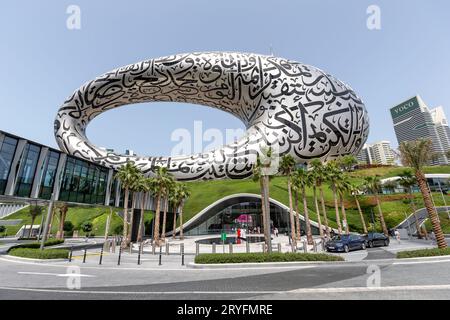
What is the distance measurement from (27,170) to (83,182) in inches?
307

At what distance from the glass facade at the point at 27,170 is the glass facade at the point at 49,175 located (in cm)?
120

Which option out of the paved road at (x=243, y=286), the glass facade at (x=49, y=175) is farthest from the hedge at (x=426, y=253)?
the glass facade at (x=49, y=175)

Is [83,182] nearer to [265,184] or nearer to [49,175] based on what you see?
[49,175]

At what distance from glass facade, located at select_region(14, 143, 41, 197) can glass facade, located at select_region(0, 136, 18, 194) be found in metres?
0.99

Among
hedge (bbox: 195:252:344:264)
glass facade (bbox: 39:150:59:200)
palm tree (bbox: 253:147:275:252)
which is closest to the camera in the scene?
hedge (bbox: 195:252:344:264)

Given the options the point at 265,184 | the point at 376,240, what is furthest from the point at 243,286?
the point at 376,240

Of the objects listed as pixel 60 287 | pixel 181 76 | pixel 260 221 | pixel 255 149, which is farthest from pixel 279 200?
pixel 60 287

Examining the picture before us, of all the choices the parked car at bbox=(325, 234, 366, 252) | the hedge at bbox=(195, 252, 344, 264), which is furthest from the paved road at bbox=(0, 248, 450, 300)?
the parked car at bbox=(325, 234, 366, 252)

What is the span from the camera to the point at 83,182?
3016 cm

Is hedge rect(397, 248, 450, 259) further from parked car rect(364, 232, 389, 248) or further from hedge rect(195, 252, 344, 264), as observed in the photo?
parked car rect(364, 232, 389, 248)

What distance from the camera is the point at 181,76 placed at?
43.5 metres

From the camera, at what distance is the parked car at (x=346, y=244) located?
21688 millimetres

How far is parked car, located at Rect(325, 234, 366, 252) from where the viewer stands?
21.7 metres

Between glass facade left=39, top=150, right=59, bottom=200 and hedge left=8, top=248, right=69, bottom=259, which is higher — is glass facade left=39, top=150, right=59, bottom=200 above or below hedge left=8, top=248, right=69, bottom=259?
above
